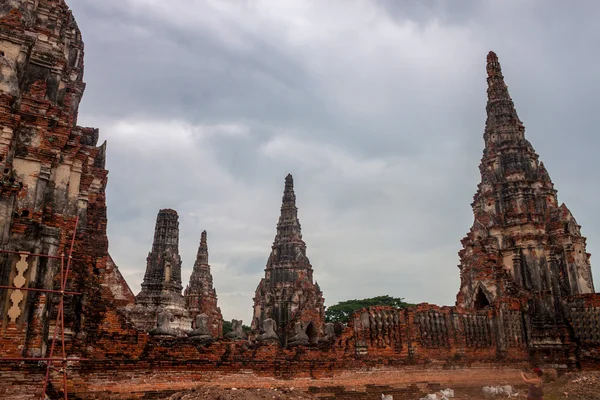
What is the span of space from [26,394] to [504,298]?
1500 centimetres

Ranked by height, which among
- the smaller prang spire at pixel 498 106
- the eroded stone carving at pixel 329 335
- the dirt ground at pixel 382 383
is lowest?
the dirt ground at pixel 382 383

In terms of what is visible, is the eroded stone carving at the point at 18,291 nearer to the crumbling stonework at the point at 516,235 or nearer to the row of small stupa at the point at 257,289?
the row of small stupa at the point at 257,289

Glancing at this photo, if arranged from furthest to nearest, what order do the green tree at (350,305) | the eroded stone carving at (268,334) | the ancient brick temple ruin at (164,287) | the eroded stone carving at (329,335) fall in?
the green tree at (350,305)
the eroded stone carving at (329,335)
the eroded stone carving at (268,334)
the ancient brick temple ruin at (164,287)

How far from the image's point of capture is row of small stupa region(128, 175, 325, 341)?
80.3ft

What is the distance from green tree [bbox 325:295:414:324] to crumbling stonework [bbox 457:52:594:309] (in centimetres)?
3254

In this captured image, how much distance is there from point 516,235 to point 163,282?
16850 millimetres

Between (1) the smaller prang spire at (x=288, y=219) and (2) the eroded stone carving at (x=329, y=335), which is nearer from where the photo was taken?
(2) the eroded stone carving at (x=329, y=335)

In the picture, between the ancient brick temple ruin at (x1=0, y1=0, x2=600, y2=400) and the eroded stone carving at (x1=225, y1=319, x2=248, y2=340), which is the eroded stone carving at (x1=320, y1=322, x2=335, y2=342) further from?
the eroded stone carving at (x1=225, y1=319, x2=248, y2=340)

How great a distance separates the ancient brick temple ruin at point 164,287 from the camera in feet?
30.5

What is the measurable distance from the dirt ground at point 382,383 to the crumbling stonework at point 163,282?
406 inches

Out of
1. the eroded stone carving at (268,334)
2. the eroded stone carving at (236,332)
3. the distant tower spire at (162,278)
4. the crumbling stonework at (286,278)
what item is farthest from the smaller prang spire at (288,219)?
the eroded stone carving at (268,334)

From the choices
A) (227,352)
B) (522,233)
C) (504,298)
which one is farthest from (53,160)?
(522,233)

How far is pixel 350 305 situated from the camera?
183 feet

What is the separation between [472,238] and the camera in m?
20.9
